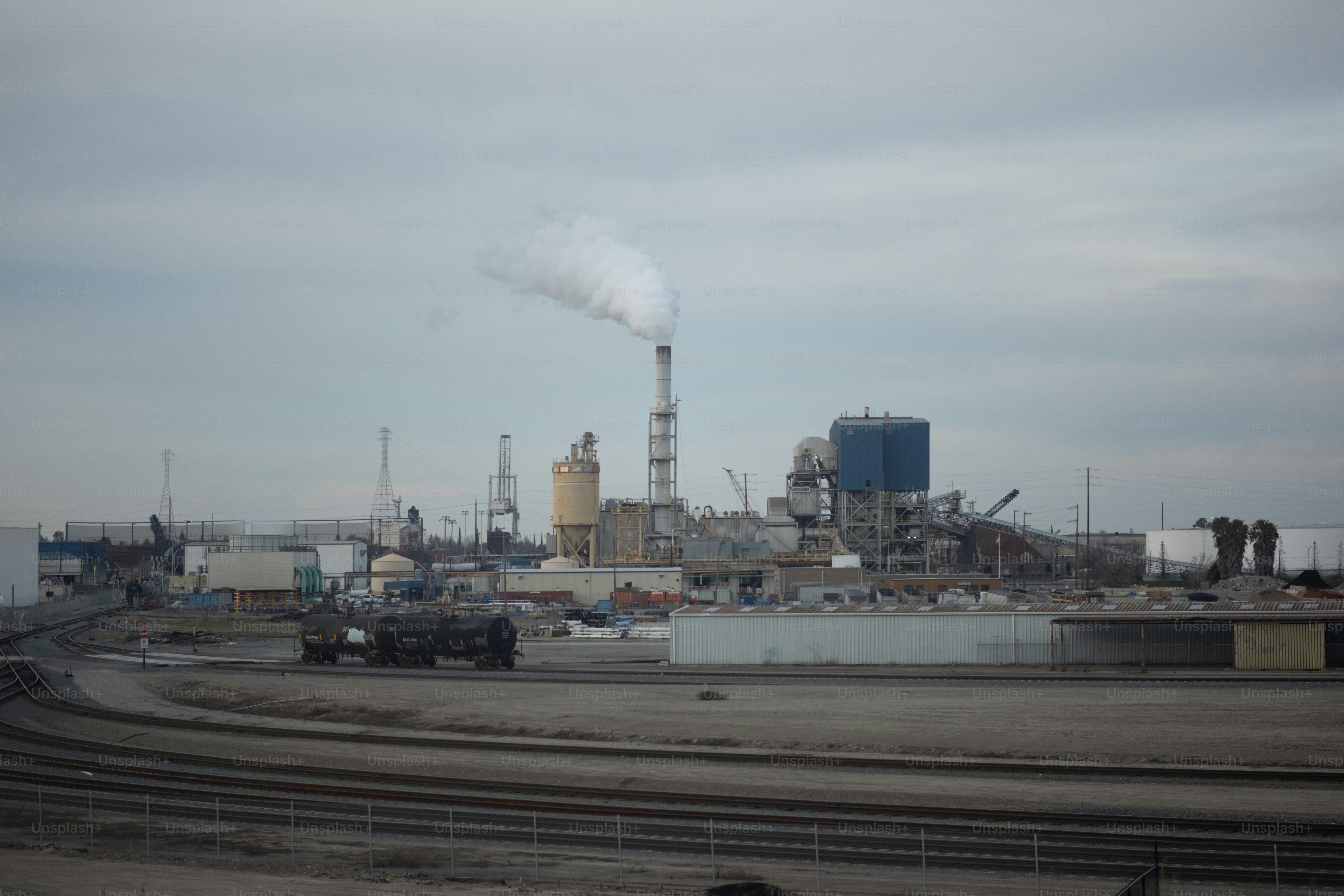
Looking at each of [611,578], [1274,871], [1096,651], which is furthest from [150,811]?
[611,578]

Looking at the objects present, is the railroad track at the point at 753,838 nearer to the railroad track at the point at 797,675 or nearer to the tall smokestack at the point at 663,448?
the railroad track at the point at 797,675

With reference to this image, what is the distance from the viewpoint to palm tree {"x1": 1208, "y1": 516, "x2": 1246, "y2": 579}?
101312 mm

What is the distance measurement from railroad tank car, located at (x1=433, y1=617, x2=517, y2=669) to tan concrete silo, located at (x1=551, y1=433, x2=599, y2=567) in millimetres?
55696

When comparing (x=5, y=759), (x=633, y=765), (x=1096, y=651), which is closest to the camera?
(x=633, y=765)

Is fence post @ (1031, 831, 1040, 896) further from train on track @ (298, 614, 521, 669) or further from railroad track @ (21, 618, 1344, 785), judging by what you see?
train on track @ (298, 614, 521, 669)

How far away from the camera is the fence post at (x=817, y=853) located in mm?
16172


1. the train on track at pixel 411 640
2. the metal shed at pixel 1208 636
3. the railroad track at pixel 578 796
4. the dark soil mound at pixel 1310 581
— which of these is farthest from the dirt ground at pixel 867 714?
the dark soil mound at pixel 1310 581

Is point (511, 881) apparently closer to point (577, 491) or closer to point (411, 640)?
point (411, 640)

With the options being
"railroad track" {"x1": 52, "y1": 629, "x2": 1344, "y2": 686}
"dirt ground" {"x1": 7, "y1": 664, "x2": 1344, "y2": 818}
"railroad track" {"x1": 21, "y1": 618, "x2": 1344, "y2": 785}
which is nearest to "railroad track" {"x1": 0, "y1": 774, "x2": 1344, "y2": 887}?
"dirt ground" {"x1": 7, "y1": 664, "x2": 1344, "y2": 818}

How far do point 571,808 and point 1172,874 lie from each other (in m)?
11.5

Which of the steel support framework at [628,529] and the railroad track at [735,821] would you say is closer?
the railroad track at [735,821]

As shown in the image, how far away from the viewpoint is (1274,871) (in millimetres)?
16094

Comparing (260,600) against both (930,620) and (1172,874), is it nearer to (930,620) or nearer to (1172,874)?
(930,620)

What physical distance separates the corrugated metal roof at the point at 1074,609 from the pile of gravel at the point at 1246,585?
25.9m
